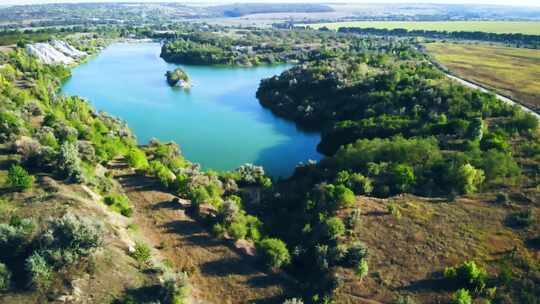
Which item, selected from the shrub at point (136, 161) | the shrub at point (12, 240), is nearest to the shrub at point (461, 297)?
the shrub at point (12, 240)

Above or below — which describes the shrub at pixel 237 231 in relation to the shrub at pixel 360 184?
below

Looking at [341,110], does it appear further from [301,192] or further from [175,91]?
[175,91]

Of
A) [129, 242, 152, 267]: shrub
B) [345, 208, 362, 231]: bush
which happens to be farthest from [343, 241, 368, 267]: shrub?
[129, 242, 152, 267]: shrub

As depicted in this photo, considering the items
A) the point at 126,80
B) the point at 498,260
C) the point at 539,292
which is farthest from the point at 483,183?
the point at 126,80

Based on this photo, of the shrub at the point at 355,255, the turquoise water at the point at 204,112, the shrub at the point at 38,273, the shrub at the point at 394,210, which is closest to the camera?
the shrub at the point at 38,273

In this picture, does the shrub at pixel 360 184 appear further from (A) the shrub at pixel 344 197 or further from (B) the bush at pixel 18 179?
(B) the bush at pixel 18 179

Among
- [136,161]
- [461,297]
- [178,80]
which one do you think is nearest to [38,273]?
[136,161]
